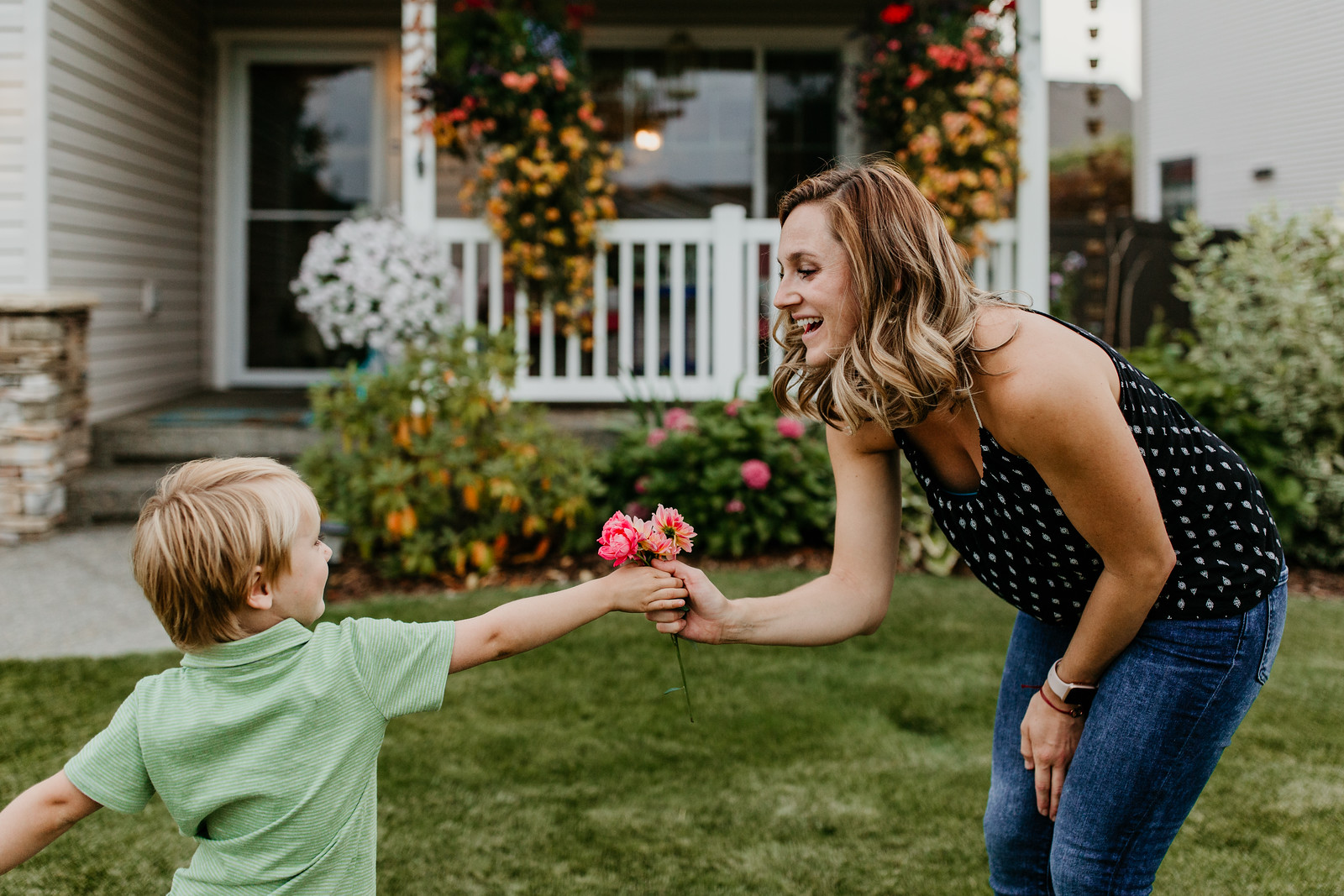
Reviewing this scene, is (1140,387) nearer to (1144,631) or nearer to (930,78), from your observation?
(1144,631)

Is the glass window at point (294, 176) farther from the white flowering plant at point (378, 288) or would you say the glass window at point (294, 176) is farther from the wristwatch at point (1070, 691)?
the wristwatch at point (1070, 691)

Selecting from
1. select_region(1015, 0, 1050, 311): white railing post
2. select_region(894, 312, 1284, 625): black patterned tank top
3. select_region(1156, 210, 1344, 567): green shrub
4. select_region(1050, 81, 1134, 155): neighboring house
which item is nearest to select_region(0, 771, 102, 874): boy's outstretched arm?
select_region(894, 312, 1284, 625): black patterned tank top

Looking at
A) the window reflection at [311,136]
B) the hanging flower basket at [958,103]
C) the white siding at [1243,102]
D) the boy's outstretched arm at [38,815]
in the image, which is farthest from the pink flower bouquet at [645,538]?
the white siding at [1243,102]

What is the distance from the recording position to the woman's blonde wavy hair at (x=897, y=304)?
1.53m

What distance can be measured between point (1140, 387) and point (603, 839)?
179cm

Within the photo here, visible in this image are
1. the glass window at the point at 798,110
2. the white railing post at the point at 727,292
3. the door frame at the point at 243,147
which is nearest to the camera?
the white railing post at the point at 727,292

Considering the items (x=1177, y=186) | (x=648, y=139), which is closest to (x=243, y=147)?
(x=648, y=139)

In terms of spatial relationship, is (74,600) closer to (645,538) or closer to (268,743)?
(268,743)

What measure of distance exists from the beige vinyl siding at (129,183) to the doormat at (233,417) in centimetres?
38

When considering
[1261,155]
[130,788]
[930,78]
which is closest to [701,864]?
[130,788]

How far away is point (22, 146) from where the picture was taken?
5.74m

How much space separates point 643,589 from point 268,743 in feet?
1.94

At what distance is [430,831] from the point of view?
269 centimetres

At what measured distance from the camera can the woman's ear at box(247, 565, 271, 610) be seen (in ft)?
4.63
